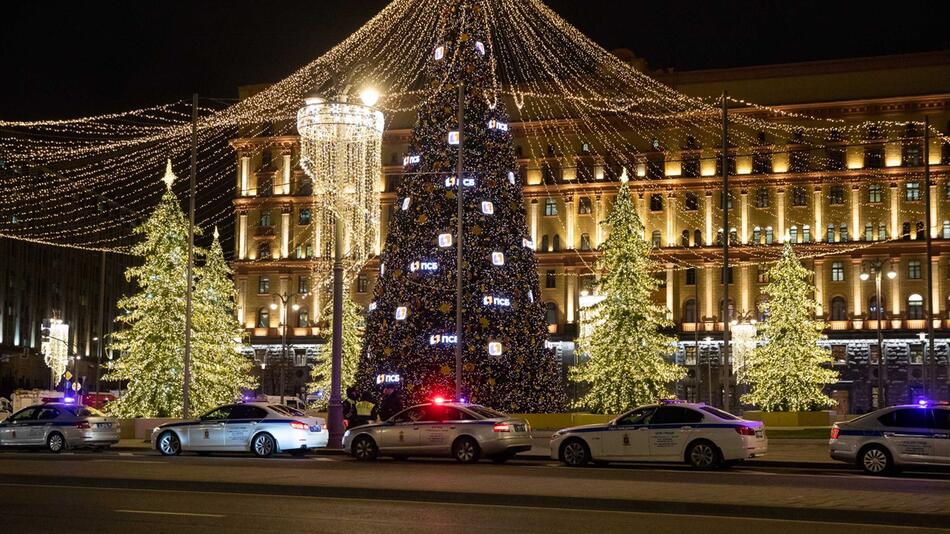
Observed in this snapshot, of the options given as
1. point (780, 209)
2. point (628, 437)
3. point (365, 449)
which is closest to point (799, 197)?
point (780, 209)

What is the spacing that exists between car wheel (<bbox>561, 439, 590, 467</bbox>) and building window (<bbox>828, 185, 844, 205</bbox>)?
7245 centimetres

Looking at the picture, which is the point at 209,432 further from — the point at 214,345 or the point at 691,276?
the point at 691,276

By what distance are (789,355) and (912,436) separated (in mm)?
35724

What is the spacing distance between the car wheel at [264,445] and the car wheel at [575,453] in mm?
6965

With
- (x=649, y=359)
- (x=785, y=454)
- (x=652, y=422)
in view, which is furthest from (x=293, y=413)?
(x=649, y=359)

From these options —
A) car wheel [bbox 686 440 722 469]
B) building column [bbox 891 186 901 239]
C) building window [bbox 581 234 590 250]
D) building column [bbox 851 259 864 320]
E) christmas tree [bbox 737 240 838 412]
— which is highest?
building column [bbox 891 186 901 239]

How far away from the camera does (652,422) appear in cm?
2398

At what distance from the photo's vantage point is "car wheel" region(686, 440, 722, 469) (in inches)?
917

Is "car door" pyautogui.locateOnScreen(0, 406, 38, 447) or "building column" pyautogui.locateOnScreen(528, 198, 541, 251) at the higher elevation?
"building column" pyautogui.locateOnScreen(528, 198, 541, 251)

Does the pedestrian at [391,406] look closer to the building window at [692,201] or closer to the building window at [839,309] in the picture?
the building window at [839,309]

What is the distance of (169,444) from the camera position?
28578mm

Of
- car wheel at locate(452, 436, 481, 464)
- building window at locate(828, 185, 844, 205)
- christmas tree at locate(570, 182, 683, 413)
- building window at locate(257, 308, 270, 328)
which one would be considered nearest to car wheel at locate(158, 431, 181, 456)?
car wheel at locate(452, 436, 481, 464)

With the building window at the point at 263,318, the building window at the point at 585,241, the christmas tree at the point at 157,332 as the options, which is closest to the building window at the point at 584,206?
the building window at the point at 585,241

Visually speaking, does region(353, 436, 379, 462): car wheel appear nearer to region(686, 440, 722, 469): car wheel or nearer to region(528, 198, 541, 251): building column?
region(686, 440, 722, 469): car wheel
